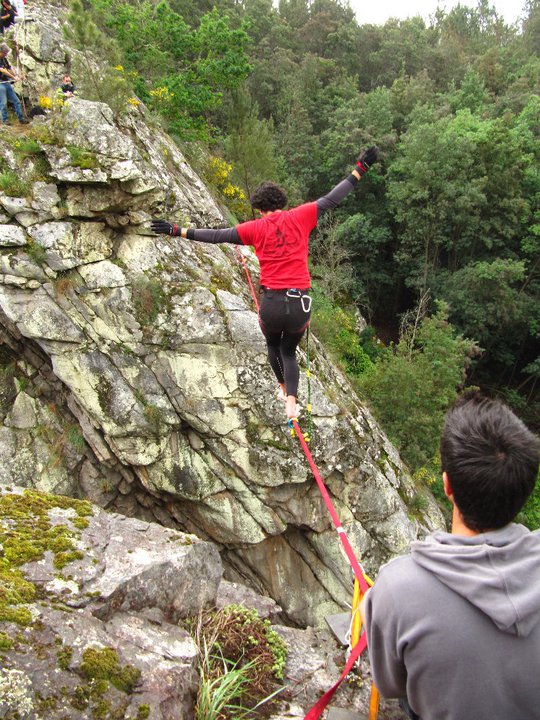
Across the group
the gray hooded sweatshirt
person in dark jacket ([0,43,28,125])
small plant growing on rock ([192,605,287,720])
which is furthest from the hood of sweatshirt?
person in dark jacket ([0,43,28,125])

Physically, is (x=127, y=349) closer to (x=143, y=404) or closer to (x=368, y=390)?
(x=143, y=404)

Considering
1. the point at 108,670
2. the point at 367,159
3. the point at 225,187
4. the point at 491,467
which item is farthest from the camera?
the point at 225,187

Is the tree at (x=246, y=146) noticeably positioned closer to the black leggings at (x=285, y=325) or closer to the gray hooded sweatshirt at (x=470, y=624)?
the black leggings at (x=285, y=325)

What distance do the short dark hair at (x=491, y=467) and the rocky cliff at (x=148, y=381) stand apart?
7650 millimetres

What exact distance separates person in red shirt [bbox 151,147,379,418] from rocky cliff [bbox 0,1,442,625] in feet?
13.6

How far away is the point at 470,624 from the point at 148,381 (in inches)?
330

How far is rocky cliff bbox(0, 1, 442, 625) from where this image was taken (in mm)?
8820

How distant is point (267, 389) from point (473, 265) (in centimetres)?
1861

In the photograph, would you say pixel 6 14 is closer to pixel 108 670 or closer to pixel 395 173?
pixel 108 670

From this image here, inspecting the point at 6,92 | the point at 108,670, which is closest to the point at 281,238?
the point at 108,670

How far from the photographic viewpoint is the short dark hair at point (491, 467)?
1631 millimetres

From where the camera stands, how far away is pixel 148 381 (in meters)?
9.34

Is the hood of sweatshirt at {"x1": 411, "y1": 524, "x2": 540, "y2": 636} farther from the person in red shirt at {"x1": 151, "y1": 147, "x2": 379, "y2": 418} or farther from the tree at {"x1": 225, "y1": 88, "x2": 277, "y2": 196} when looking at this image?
the tree at {"x1": 225, "y1": 88, "x2": 277, "y2": 196}

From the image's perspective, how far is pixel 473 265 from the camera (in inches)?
949
